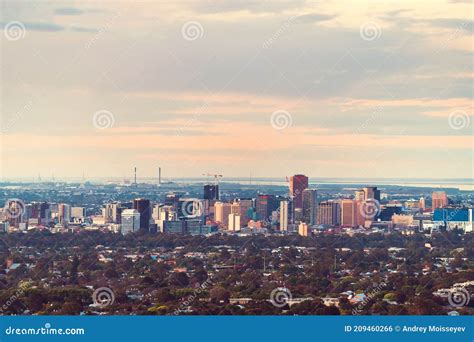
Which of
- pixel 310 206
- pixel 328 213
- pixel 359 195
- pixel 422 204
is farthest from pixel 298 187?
pixel 422 204

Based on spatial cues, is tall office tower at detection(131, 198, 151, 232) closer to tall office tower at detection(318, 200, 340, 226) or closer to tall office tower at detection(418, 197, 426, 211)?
A: tall office tower at detection(318, 200, 340, 226)

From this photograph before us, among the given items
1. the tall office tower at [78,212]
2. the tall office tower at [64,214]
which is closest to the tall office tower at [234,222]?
the tall office tower at [78,212]

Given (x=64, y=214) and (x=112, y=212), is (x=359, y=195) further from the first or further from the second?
(x=64, y=214)

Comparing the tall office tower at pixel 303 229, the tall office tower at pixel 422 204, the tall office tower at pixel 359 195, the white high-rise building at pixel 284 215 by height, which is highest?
the tall office tower at pixel 359 195

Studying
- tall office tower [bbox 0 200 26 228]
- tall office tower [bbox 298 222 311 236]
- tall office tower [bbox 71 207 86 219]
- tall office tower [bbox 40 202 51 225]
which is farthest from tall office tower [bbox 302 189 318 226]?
tall office tower [bbox 0 200 26 228]

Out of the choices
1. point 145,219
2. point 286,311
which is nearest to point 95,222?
point 145,219

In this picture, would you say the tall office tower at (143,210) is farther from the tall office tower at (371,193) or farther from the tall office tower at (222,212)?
the tall office tower at (371,193)
